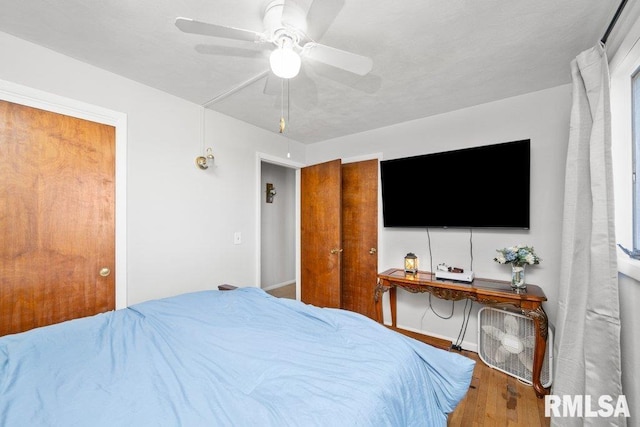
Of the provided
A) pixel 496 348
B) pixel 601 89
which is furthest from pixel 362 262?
pixel 601 89

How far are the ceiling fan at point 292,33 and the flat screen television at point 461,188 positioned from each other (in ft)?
5.15

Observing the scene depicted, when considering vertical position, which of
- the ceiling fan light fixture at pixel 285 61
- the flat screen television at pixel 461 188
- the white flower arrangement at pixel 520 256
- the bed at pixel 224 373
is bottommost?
the bed at pixel 224 373

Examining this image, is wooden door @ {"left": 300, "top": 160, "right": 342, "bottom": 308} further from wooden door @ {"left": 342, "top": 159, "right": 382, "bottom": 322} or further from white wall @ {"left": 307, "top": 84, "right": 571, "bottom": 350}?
white wall @ {"left": 307, "top": 84, "right": 571, "bottom": 350}

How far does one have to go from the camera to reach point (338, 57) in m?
1.38

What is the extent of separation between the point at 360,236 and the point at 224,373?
8.64 feet

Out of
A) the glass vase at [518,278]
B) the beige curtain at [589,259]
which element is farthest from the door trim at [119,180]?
the glass vase at [518,278]

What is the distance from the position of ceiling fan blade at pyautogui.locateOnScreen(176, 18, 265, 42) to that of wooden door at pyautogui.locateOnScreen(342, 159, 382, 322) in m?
2.32

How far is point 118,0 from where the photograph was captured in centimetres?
135

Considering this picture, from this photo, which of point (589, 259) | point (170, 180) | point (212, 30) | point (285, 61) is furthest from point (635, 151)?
point (170, 180)

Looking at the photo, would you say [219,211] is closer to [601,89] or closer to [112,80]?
[112,80]

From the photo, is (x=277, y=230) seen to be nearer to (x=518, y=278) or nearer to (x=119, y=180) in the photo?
(x=119, y=180)

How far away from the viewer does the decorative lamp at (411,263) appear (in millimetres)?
2795

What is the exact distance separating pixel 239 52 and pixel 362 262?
2677 mm

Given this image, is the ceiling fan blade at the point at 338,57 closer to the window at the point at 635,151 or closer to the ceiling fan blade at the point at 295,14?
the ceiling fan blade at the point at 295,14
